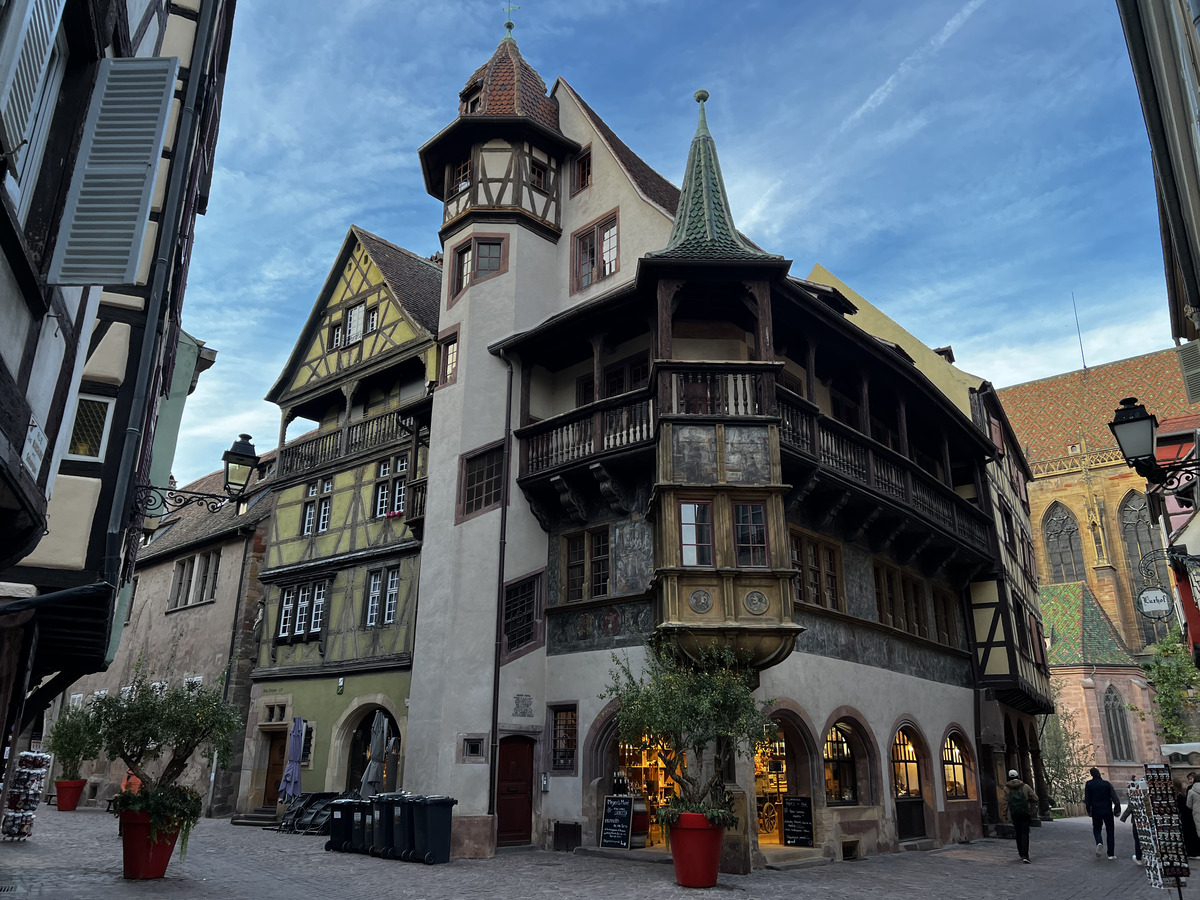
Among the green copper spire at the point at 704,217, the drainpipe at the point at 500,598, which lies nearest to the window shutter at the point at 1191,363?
the green copper spire at the point at 704,217

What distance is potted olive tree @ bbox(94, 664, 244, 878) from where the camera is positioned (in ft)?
35.0

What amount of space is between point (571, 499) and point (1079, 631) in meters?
41.4

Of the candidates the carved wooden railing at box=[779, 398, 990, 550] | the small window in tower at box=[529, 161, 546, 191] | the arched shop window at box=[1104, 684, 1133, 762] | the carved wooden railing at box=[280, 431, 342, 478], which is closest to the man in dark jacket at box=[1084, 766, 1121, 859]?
the carved wooden railing at box=[779, 398, 990, 550]

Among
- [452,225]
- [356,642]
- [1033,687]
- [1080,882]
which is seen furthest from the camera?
[1033,687]

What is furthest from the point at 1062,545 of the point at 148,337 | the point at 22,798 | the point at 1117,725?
the point at 148,337

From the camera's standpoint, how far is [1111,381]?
58469 mm

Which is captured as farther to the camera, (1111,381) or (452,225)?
(1111,381)

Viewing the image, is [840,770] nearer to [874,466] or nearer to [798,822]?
[798,822]

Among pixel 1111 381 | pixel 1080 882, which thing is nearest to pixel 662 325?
pixel 1080 882

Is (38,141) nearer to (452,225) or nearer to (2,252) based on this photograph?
(2,252)

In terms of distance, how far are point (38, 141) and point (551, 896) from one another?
932 cm

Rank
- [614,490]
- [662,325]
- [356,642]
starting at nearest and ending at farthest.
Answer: [662,325]
[614,490]
[356,642]

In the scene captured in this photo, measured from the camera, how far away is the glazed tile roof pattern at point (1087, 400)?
55312mm

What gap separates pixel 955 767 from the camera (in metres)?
20.5
